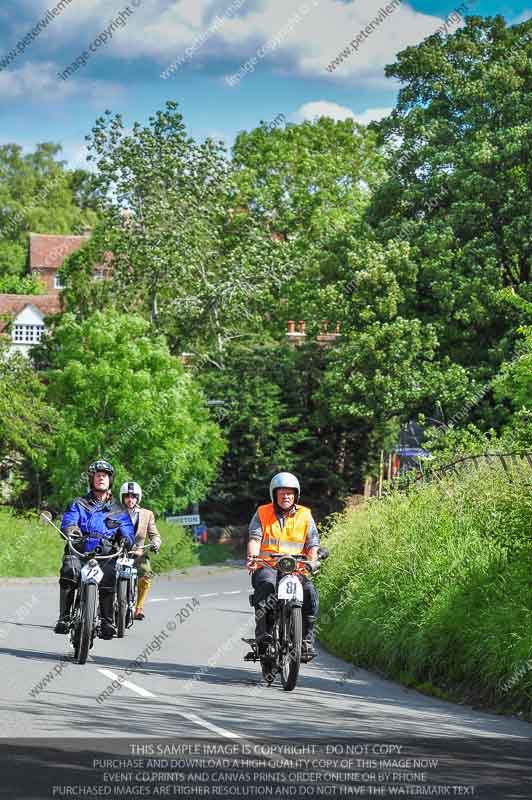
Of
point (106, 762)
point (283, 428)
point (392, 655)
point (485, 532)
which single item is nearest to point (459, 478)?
point (485, 532)

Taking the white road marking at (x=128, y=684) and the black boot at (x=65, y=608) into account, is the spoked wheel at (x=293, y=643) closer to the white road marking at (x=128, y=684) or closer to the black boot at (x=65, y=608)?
the white road marking at (x=128, y=684)

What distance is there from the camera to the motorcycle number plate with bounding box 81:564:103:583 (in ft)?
46.0

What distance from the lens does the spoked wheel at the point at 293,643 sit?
41.6ft

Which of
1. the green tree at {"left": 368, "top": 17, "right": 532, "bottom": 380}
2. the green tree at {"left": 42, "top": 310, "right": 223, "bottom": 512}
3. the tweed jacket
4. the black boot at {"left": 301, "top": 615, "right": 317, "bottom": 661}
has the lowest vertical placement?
→ the black boot at {"left": 301, "top": 615, "right": 317, "bottom": 661}

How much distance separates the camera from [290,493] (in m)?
13.3

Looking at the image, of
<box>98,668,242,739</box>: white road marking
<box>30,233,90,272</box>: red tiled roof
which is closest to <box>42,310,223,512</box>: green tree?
<box>98,668,242,739</box>: white road marking

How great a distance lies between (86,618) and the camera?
45.3 feet

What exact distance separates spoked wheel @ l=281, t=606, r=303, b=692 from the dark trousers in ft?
1.13

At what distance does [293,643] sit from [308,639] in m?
0.40

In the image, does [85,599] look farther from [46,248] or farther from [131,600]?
[46,248]

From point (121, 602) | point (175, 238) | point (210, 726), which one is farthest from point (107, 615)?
point (175, 238)

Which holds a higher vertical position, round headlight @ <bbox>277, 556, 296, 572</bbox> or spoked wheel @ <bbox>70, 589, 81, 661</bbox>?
round headlight @ <bbox>277, 556, 296, 572</bbox>

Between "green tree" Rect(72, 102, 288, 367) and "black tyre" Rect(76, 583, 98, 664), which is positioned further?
"green tree" Rect(72, 102, 288, 367)

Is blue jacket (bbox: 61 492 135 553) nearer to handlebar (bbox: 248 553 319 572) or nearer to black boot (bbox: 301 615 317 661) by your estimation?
handlebar (bbox: 248 553 319 572)
